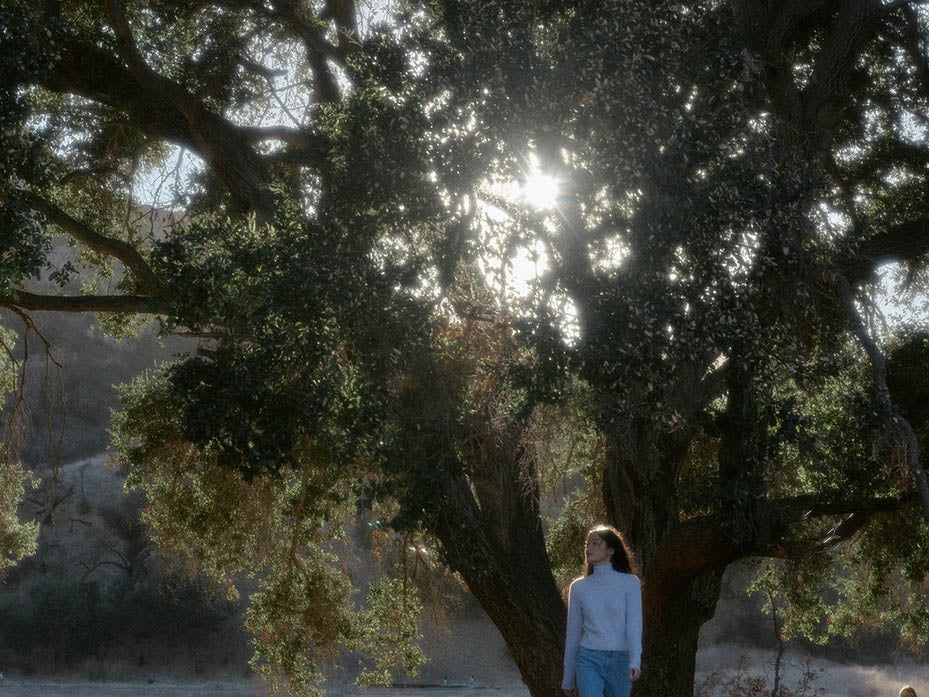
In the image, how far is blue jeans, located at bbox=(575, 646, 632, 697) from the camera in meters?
5.55

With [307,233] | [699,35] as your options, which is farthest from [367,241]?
[699,35]

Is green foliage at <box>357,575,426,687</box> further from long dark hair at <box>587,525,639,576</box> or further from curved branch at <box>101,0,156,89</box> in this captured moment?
long dark hair at <box>587,525,639,576</box>

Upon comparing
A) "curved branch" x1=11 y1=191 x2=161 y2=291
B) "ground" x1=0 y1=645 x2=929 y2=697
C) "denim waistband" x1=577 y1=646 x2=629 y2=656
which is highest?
"curved branch" x1=11 y1=191 x2=161 y2=291

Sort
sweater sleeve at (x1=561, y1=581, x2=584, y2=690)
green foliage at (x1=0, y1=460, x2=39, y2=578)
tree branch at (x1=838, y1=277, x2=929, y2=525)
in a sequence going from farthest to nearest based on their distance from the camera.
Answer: green foliage at (x1=0, y1=460, x2=39, y2=578) < tree branch at (x1=838, y1=277, x2=929, y2=525) < sweater sleeve at (x1=561, y1=581, x2=584, y2=690)

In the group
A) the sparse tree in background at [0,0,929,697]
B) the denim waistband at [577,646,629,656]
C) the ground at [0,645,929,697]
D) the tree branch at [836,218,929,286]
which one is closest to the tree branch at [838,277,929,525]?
the sparse tree in background at [0,0,929,697]

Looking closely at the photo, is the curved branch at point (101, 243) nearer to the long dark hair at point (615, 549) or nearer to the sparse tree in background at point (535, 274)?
the sparse tree in background at point (535, 274)

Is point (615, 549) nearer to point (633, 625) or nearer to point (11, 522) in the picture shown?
point (633, 625)

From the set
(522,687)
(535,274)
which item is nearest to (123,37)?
(535,274)

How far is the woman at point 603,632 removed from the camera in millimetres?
5543

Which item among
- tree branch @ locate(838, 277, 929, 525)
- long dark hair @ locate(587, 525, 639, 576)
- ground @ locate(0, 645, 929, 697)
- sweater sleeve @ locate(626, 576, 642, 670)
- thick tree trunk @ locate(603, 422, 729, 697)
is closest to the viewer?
sweater sleeve @ locate(626, 576, 642, 670)

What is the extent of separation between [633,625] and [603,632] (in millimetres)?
177

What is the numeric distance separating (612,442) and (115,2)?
6.87 m

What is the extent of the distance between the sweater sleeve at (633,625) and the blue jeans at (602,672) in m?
0.10

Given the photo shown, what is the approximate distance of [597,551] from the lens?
5684 mm
